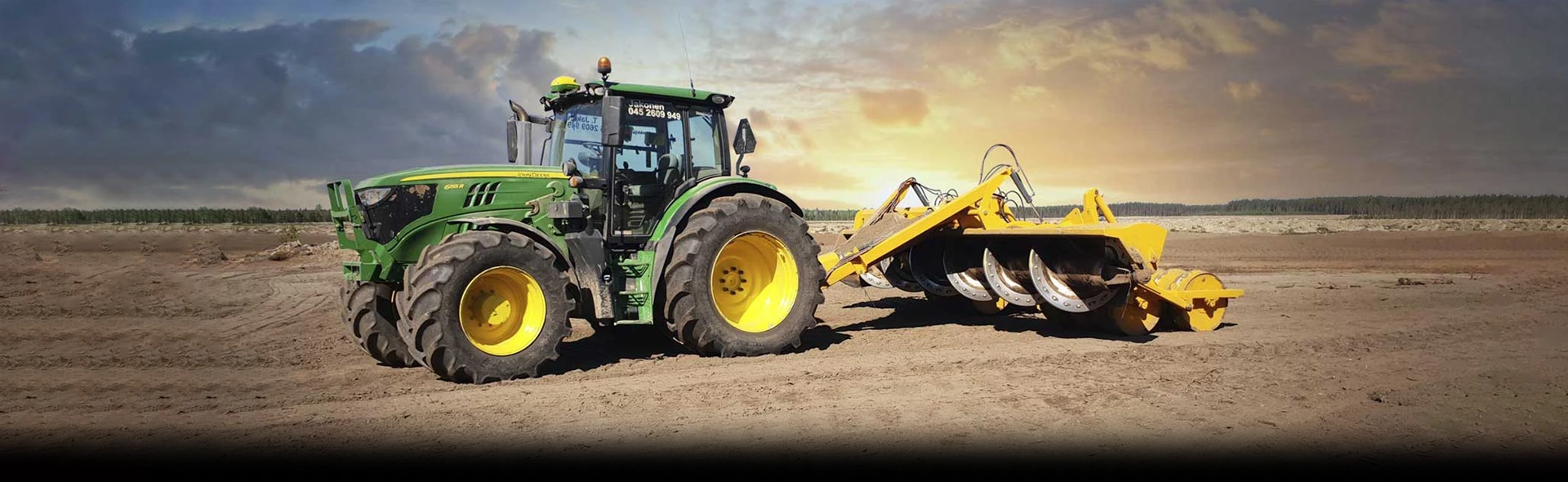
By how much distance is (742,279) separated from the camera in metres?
8.73

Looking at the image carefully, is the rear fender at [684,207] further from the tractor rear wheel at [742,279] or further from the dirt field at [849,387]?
the dirt field at [849,387]

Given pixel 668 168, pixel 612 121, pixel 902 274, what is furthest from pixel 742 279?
pixel 902 274

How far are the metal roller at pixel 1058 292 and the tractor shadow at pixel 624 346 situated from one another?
→ 2067 millimetres

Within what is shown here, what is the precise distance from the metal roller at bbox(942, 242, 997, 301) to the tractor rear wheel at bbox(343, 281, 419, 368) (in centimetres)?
567

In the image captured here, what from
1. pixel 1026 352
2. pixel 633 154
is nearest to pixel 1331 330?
pixel 1026 352

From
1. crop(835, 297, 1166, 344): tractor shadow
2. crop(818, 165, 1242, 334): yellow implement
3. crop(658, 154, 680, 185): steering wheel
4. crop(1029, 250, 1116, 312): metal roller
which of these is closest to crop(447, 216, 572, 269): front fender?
crop(658, 154, 680, 185): steering wheel

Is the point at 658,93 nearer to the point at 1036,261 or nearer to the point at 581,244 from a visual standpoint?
the point at 581,244

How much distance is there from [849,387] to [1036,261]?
328 centimetres

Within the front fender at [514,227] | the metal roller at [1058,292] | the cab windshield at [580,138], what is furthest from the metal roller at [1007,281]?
the front fender at [514,227]

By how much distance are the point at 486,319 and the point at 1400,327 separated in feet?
31.5

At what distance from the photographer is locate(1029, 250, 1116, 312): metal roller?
29.8 ft

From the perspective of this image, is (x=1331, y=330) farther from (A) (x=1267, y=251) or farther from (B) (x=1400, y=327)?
(A) (x=1267, y=251)

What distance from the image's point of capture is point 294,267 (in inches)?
761

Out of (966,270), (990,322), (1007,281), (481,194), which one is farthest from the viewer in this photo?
(990,322)
